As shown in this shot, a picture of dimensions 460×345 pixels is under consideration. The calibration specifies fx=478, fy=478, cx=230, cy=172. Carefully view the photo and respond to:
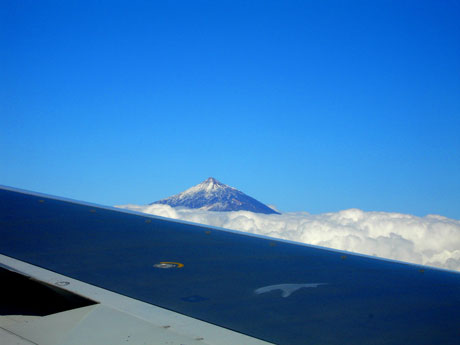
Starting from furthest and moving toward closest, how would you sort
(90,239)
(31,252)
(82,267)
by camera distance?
1. (90,239)
2. (31,252)
3. (82,267)

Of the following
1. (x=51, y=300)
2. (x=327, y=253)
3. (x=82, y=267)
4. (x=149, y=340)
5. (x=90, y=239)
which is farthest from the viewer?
(x=327, y=253)

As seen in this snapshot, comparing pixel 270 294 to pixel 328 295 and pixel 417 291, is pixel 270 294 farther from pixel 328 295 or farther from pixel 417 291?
pixel 417 291

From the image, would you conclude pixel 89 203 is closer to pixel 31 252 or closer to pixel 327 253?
pixel 31 252

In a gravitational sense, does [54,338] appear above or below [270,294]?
below

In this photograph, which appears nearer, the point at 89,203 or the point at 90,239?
the point at 90,239

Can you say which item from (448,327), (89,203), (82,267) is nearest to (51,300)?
(82,267)

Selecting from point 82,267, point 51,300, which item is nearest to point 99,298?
point 51,300
